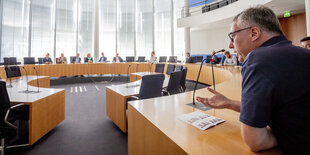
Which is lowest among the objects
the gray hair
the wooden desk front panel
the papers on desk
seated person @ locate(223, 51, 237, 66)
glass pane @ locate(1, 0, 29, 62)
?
the wooden desk front panel

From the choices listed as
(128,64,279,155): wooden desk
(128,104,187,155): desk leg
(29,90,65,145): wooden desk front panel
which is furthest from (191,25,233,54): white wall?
(128,104,187,155): desk leg

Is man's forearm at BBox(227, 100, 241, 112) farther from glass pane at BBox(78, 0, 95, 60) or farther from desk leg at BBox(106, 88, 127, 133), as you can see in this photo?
glass pane at BBox(78, 0, 95, 60)

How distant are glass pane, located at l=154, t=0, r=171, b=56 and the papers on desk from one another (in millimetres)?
9843

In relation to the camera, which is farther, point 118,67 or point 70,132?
point 118,67

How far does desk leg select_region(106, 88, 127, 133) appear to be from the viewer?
2578 mm

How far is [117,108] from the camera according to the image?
276 centimetres

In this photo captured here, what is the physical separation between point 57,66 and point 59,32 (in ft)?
9.72

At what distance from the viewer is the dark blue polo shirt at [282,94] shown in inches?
24.5

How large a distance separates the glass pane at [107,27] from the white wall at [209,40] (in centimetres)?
612

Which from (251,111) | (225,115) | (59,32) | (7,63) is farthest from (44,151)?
(59,32)

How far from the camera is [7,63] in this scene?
5.93 m

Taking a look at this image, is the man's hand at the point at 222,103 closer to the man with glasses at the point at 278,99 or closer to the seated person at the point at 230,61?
the man with glasses at the point at 278,99

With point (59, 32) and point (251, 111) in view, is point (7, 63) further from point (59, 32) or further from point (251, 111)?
point (251, 111)

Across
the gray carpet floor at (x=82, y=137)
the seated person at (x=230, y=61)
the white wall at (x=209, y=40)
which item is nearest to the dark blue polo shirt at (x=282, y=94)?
the gray carpet floor at (x=82, y=137)
